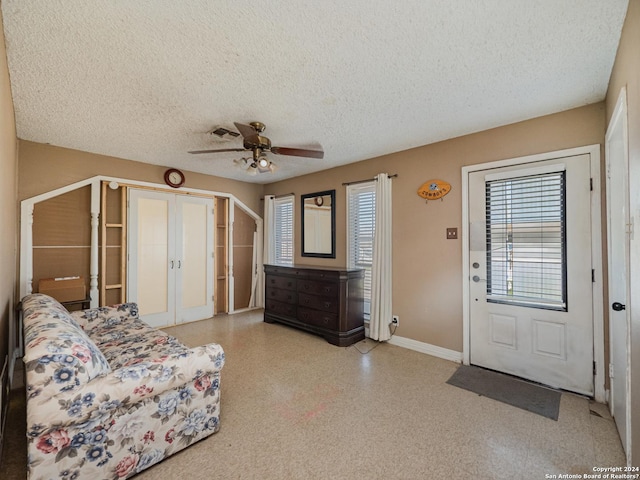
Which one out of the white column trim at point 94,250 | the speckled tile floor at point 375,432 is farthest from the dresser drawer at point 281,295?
the white column trim at point 94,250

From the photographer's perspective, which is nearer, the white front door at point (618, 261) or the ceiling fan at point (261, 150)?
the white front door at point (618, 261)

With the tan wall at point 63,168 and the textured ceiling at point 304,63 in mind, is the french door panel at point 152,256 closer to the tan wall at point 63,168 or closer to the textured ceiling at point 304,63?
the tan wall at point 63,168

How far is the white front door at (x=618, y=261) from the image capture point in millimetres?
1706

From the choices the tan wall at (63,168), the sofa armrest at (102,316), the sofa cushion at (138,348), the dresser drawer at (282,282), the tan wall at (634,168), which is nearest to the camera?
the tan wall at (634,168)

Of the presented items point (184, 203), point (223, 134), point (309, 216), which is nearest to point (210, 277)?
point (184, 203)

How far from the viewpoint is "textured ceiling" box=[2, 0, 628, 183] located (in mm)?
1509

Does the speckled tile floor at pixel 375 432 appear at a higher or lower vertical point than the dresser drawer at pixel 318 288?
lower

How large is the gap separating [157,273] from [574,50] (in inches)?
201

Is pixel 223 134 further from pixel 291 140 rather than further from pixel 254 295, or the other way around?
pixel 254 295

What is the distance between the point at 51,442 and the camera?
140cm

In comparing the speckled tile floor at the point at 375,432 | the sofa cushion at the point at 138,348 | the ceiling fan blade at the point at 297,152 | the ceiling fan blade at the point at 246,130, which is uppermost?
the ceiling fan blade at the point at 246,130

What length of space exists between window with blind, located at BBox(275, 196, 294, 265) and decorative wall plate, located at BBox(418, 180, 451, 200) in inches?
96.1

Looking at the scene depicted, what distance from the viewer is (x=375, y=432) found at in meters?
2.01

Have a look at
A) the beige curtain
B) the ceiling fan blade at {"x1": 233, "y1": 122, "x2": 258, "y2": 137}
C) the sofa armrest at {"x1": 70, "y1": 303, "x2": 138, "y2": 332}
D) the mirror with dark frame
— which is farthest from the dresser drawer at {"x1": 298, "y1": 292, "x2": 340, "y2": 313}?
the ceiling fan blade at {"x1": 233, "y1": 122, "x2": 258, "y2": 137}
